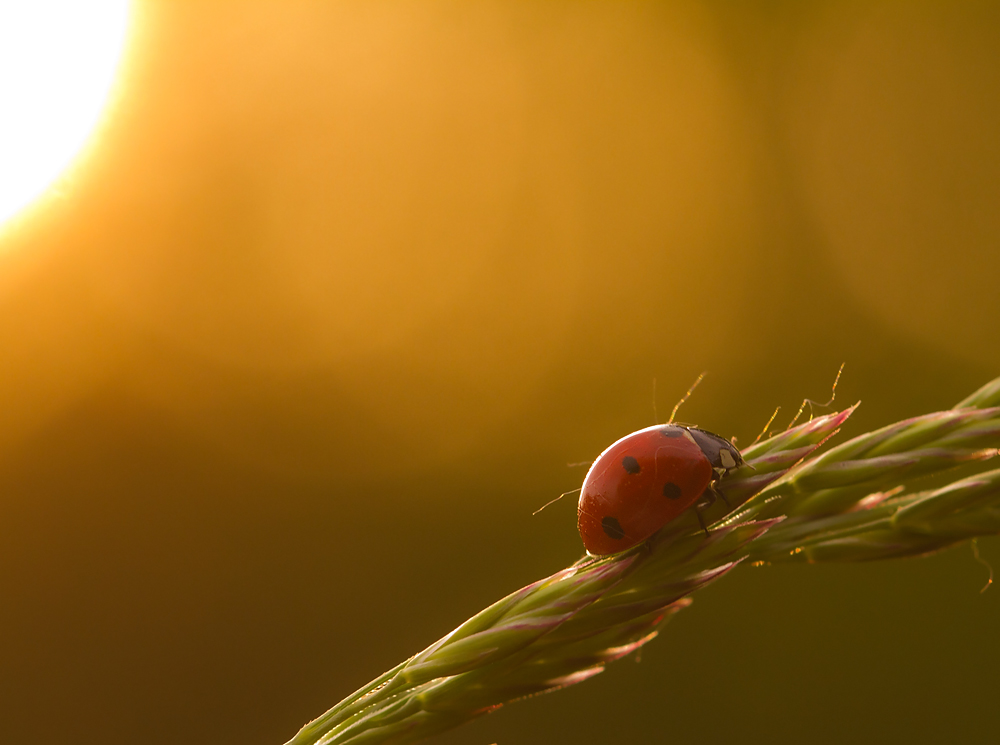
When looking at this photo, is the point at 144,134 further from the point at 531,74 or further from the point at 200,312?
the point at 531,74

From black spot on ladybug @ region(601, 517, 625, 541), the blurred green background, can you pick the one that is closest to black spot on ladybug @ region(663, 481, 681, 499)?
black spot on ladybug @ region(601, 517, 625, 541)

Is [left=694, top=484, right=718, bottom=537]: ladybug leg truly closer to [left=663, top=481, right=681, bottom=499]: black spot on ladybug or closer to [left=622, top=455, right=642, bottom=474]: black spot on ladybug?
[left=663, top=481, right=681, bottom=499]: black spot on ladybug

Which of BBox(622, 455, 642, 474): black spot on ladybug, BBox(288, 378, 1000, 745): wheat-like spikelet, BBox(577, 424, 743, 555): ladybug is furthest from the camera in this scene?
BBox(622, 455, 642, 474): black spot on ladybug

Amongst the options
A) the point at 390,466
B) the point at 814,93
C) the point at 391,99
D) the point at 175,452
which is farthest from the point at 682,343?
the point at 391,99

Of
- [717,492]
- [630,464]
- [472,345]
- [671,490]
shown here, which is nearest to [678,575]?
[717,492]

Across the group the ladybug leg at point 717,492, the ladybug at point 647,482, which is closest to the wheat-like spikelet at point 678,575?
the ladybug leg at point 717,492

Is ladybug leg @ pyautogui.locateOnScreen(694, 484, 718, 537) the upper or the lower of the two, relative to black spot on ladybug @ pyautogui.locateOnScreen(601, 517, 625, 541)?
lower
